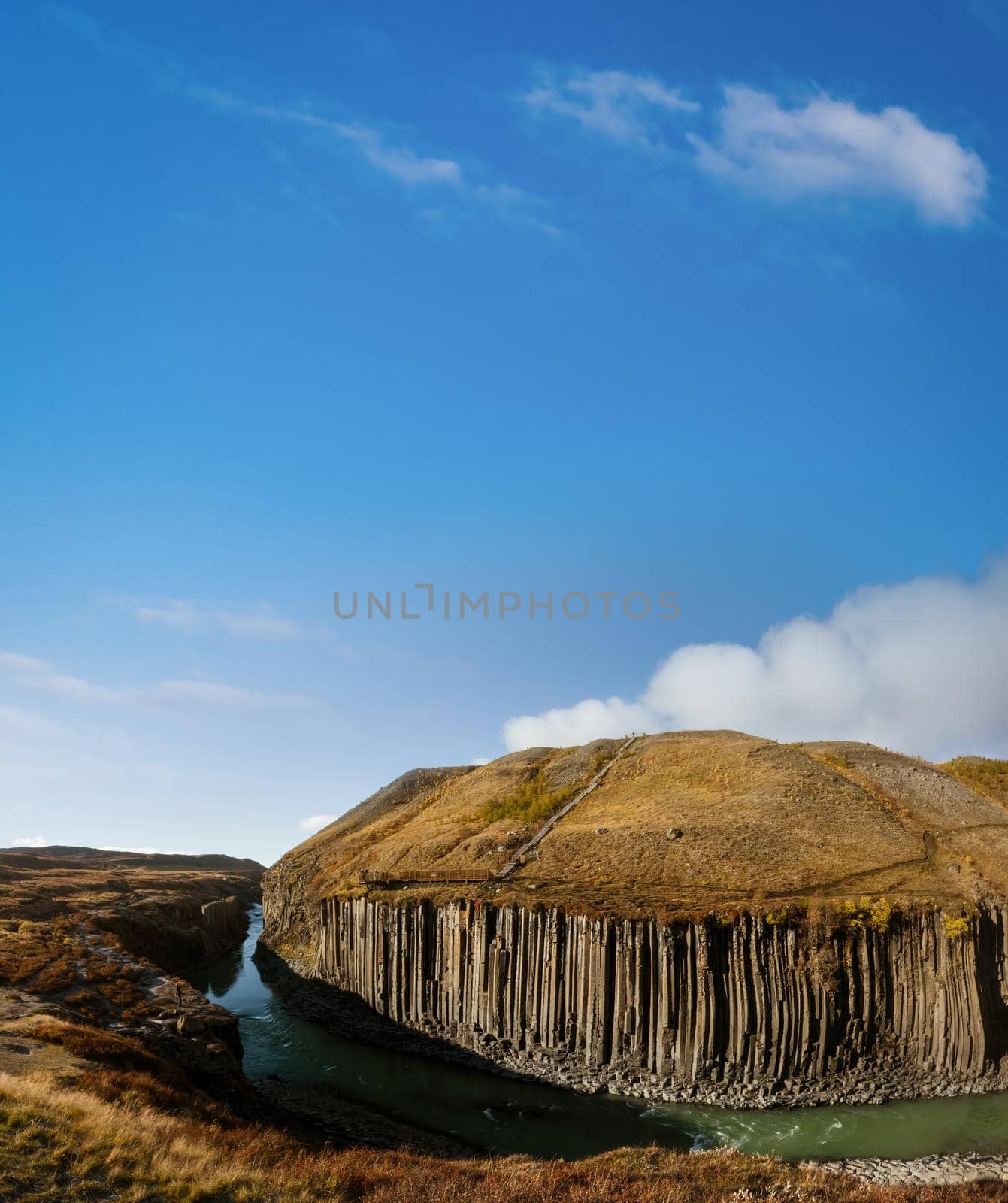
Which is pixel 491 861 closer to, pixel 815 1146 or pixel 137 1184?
pixel 815 1146

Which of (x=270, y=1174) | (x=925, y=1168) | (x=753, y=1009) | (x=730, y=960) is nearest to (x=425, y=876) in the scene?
(x=730, y=960)

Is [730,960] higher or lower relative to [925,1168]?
higher

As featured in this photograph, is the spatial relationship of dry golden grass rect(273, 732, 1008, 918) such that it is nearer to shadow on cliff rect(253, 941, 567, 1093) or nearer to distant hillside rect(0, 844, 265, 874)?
shadow on cliff rect(253, 941, 567, 1093)

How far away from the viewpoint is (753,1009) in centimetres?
3130

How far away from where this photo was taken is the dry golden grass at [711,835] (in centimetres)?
3634

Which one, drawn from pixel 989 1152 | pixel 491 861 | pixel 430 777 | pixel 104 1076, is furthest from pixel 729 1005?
pixel 430 777

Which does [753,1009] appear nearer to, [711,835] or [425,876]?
[711,835]

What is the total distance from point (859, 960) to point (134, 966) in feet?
107

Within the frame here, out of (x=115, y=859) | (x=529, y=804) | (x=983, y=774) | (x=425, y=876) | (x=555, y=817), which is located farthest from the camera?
(x=115, y=859)

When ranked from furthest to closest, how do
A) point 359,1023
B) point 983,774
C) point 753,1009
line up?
point 983,774
point 359,1023
point 753,1009

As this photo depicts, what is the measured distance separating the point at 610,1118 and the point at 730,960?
796 centimetres

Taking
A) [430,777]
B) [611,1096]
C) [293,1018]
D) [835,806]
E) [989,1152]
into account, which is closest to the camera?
[989,1152]

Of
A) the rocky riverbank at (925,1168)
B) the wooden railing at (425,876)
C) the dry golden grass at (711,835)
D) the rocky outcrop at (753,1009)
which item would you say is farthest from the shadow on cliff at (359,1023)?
the rocky riverbank at (925,1168)

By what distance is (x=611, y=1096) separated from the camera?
30.4m
